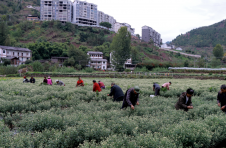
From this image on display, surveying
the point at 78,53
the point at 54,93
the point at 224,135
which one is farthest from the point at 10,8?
the point at 224,135

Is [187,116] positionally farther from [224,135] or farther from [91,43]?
[91,43]

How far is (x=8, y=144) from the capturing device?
403cm

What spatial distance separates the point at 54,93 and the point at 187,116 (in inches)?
342

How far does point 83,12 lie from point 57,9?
841 inches

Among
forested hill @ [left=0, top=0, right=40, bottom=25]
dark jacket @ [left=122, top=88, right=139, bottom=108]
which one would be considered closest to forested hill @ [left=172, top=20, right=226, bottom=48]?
forested hill @ [left=0, top=0, right=40, bottom=25]

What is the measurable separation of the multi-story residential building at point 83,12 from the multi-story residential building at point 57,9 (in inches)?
198

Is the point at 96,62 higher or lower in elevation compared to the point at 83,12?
lower

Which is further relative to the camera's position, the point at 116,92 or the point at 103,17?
the point at 103,17

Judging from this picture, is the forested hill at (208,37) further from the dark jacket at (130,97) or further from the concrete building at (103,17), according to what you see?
the dark jacket at (130,97)

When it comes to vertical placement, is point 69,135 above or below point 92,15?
below

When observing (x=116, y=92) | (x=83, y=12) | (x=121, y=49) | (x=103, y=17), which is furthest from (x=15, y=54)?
(x=103, y=17)

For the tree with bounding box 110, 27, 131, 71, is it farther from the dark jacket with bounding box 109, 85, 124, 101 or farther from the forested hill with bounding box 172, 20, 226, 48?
the forested hill with bounding box 172, 20, 226, 48

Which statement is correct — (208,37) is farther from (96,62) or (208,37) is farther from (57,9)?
(57,9)

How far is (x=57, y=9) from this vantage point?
419ft
